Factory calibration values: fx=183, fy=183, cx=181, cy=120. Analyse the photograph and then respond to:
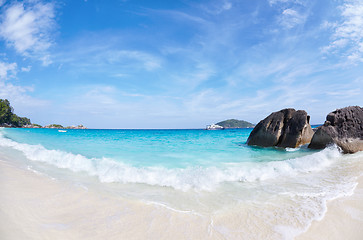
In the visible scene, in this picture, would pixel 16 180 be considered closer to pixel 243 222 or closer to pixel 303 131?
pixel 243 222

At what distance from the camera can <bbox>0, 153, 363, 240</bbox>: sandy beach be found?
2.78 meters

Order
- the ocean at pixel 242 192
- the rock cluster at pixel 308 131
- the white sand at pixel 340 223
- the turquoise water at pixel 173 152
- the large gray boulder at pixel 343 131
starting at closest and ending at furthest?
the white sand at pixel 340 223
the ocean at pixel 242 192
the turquoise water at pixel 173 152
the large gray boulder at pixel 343 131
the rock cluster at pixel 308 131

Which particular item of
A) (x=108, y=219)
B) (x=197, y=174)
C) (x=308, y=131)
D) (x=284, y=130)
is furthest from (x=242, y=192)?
(x=308, y=131)

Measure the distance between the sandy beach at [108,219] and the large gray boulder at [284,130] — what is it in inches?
A: 427

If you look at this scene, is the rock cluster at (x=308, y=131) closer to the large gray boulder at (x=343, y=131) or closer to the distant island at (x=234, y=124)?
the large gray boulder at (x=343, y=131)

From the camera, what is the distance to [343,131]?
11289mm

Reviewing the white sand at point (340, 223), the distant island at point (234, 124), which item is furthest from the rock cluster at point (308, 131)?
the distant island at point (234, 124)

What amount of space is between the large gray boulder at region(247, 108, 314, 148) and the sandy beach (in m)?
10.8

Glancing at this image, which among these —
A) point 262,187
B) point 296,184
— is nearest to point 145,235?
point 262,187

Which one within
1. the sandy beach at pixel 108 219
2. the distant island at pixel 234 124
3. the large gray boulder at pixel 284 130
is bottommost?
the sandy beach at pixel 108 219

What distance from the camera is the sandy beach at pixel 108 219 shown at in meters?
2.78

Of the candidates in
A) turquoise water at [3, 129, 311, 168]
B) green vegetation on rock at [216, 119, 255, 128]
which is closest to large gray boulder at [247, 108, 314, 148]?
turquoise water at [3, 129, 311, 168]

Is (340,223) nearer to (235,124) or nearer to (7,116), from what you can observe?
(7,116)

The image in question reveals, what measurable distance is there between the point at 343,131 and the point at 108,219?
13.9 meters
